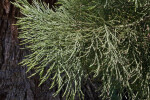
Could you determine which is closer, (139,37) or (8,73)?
(139,37)

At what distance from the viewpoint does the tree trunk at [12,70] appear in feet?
5.20

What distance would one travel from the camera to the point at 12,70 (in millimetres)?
1677

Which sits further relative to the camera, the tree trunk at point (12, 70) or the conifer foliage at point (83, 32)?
the tree trunk at point (12, 70)

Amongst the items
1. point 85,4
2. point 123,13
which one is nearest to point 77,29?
point 85,4

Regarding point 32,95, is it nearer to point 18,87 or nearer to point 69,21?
point 18,87

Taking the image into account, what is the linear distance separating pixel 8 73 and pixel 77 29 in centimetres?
83

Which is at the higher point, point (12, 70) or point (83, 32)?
point (83, 32)

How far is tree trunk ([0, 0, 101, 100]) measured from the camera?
5.20ft

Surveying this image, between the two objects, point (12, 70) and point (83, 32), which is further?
point (12, 70)

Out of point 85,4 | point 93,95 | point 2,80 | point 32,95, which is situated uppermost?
point 85,4

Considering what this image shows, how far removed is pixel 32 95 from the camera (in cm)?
165

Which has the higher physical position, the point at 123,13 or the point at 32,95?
the point at 123,13

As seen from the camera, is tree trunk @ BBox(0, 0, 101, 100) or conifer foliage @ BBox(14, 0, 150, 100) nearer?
conifer foliage @ BBox(14, 0, 150, 100)

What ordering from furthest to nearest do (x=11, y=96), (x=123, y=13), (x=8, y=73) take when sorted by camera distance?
(x=8, y=73)
(x=11, y=96)
(x=123, y=13)
